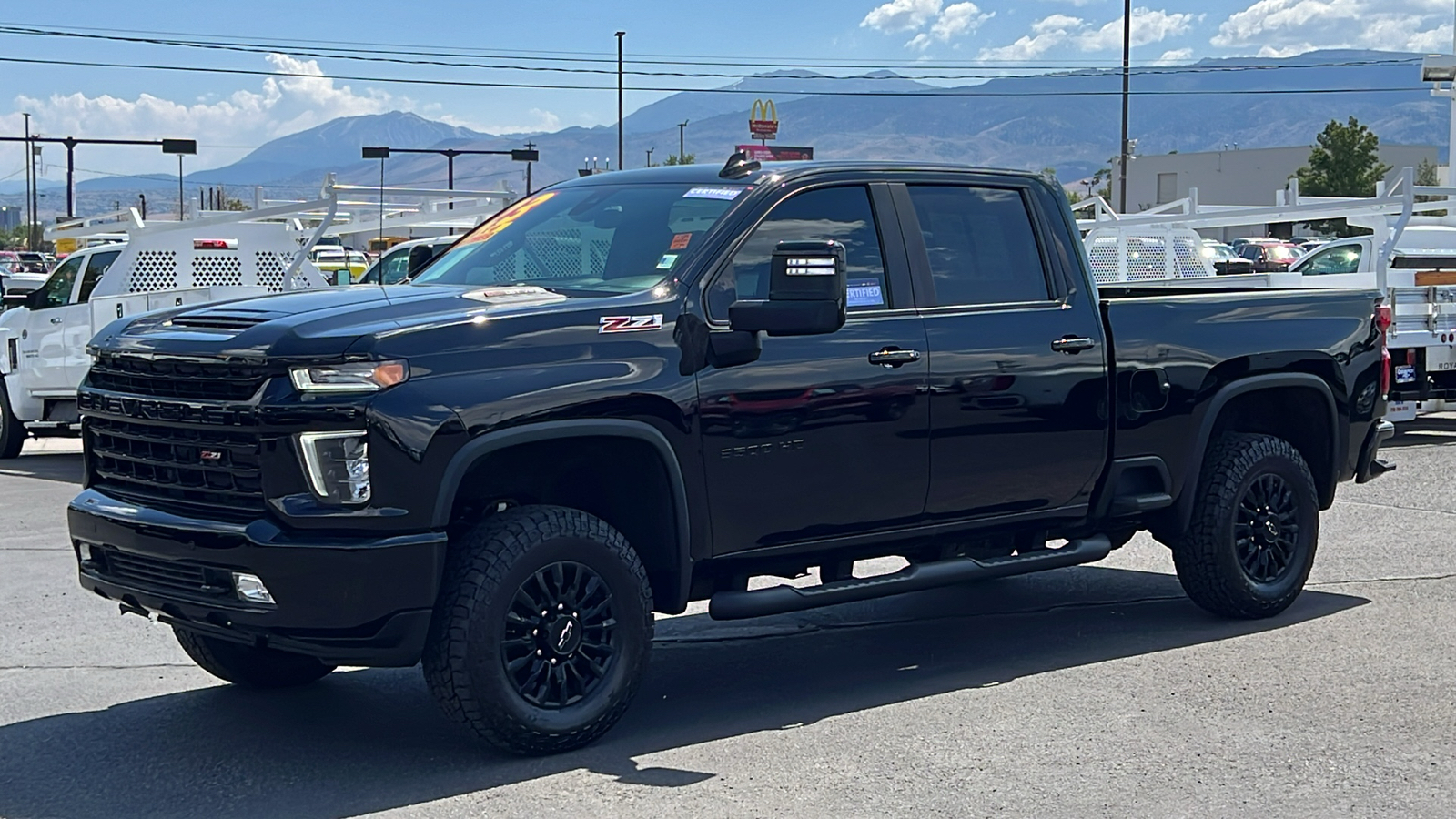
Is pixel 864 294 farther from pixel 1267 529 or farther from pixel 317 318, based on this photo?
pixel 1267 529

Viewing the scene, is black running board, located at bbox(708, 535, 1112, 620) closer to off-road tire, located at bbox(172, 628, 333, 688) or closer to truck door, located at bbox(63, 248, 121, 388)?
off-road tire, located at bbox(172, 628, 333, 688)

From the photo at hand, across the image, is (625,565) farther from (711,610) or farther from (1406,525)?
(1406,525)

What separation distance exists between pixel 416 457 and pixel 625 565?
0.87m

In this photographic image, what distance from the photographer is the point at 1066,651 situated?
721cm

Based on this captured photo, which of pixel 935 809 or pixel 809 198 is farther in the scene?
pixel 809 198

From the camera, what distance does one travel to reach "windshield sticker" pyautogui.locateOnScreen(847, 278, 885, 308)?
6.36m

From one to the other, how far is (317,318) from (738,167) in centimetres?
190

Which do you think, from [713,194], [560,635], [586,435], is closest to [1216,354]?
[713,194]

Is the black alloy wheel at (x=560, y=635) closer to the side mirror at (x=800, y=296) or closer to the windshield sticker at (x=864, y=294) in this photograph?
the side mirror at (x=800, y=296)

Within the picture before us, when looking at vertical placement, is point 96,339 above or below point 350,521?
above

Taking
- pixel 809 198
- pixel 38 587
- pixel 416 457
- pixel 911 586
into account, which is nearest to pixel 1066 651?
pixel 911 586

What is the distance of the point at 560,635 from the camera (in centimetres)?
548

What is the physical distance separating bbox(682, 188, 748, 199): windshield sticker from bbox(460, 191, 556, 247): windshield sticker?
805 mm

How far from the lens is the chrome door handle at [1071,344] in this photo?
22.4 feet
